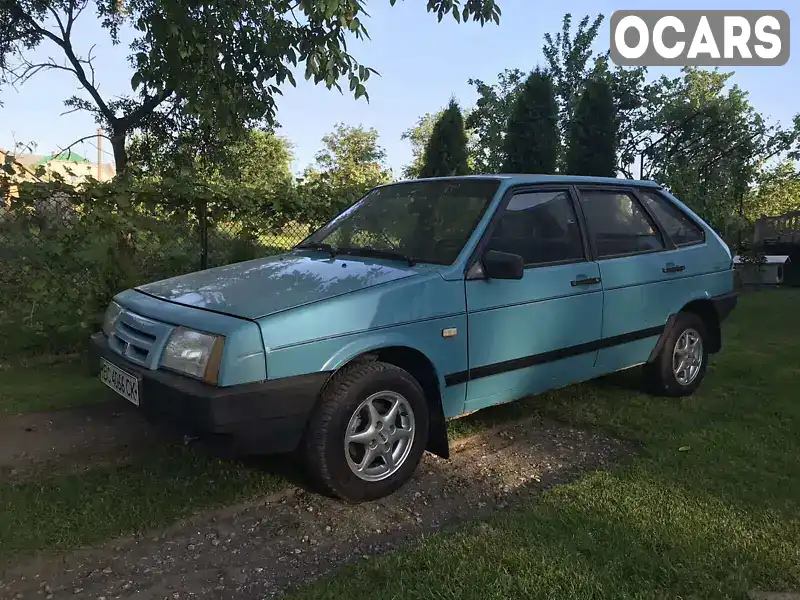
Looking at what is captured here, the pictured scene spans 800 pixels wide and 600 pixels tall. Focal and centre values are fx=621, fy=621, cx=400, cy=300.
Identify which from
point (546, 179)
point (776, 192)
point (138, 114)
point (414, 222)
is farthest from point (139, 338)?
point (776, 192)

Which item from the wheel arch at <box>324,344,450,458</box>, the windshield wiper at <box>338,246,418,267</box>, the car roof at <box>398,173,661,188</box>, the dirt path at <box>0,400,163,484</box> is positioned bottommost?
the dirt path at <box>0,400,163,484</box>

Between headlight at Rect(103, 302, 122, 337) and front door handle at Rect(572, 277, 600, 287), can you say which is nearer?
headlight at Rect(103, 302, 122, 337)

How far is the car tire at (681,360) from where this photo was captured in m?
4.70

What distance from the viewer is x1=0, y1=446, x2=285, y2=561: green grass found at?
9.06 ft

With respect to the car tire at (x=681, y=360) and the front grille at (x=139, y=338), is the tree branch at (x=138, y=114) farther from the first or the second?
the car tire at (x=681, y=360)

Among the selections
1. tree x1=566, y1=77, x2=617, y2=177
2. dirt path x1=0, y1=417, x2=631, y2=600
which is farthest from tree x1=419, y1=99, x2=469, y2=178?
dirt path x1=0, y1=417, x2=631, y2=600

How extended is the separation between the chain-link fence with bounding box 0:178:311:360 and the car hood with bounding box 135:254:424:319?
7.72 feet

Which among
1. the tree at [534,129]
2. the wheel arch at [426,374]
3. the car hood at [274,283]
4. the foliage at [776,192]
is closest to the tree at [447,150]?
the tree at [534,129]

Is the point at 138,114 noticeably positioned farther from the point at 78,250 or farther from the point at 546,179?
the point at 546,179

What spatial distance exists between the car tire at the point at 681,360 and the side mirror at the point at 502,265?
195cm

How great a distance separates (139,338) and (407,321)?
1.35m

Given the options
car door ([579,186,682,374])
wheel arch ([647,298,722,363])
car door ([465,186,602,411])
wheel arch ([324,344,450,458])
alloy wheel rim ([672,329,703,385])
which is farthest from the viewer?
alloy wheel rim ([672,329,703,385])

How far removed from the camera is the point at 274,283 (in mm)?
3277

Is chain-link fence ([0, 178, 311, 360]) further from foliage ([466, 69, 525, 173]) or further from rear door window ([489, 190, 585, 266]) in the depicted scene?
foliage ([466, 69, 525, 173])
